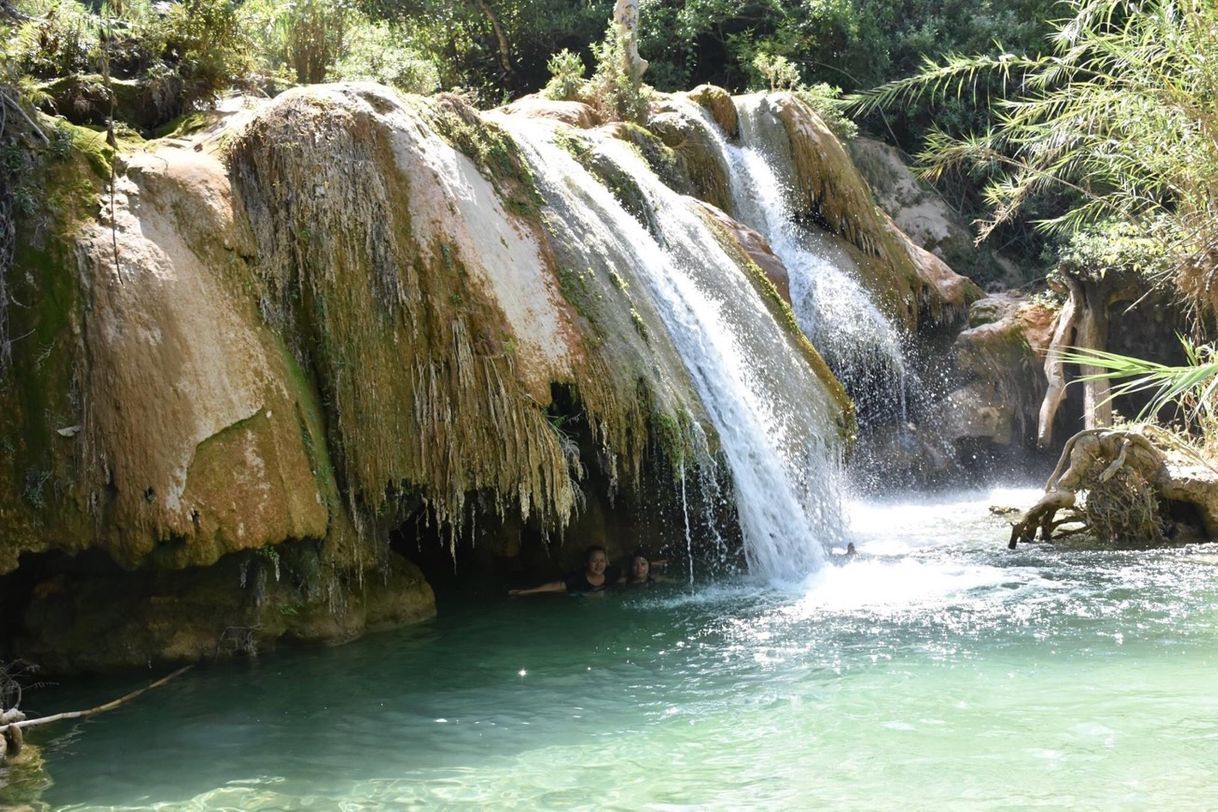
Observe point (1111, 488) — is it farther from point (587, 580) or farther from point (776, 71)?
point (776, 71)

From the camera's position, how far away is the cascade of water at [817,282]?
16016 mm

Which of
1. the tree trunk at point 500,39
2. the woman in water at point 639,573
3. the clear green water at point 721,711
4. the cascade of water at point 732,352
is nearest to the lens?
the clear green water at point 721,711

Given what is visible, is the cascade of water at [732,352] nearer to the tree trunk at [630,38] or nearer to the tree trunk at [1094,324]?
the tree trunk at [630,38]

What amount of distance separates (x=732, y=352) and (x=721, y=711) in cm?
540


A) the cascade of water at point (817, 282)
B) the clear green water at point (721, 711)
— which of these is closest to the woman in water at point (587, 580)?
the clear green water at point (721, 711)

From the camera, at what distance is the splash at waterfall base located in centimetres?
708

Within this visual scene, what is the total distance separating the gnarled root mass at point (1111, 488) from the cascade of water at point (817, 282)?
4811 millimetres

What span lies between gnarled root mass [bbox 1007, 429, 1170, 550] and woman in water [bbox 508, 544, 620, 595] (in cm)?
399

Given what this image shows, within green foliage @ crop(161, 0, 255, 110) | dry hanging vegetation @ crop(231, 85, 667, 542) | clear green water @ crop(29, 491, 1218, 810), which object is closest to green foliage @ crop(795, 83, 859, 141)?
green foliage @ crop(161, 0, 255, 110)

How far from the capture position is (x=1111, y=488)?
11359 mm

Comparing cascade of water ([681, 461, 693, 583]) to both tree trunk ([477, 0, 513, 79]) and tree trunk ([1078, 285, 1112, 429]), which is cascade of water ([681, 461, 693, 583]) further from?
tree trunk ([477, 0, 513, 79])

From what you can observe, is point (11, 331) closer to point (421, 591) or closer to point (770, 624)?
point (421, 591)

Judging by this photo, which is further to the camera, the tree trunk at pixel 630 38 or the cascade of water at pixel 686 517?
the tree trunk at pixel 630 38

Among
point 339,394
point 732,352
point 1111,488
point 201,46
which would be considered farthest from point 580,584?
point 201,46
